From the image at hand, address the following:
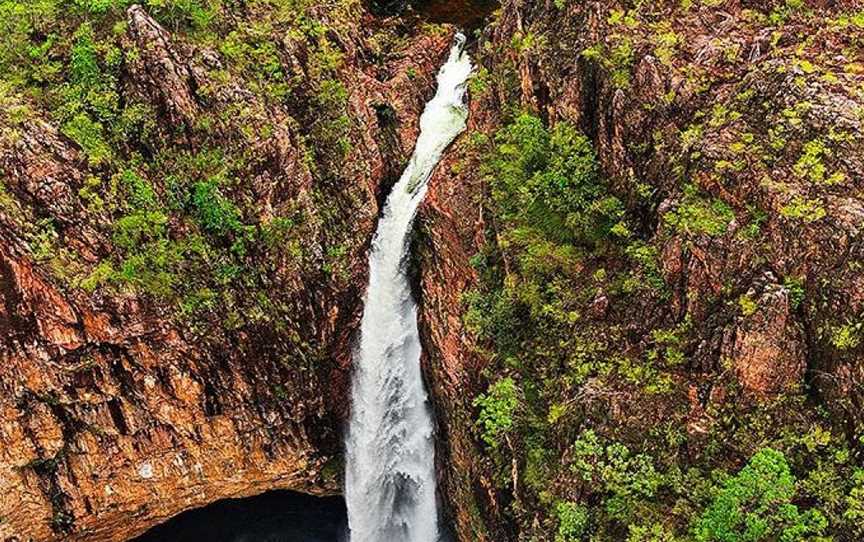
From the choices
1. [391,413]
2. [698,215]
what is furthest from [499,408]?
[391,413]

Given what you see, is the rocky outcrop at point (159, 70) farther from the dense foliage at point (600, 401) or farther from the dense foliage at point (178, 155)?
the dense foliage at point (600, 401)

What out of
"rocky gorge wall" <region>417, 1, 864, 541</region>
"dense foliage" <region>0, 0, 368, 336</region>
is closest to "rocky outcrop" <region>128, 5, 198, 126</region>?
"dense foliage" <region>0, 0, 368, 336</region>

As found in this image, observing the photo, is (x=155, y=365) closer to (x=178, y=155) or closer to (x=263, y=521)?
(x=178, y=155)

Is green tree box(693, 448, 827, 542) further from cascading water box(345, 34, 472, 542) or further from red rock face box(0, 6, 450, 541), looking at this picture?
red rock face box(0, 6, 450, 541)

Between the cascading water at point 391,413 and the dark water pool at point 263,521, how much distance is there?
1.60 metres

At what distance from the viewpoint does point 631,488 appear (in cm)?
1034

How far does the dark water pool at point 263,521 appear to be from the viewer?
1986cm

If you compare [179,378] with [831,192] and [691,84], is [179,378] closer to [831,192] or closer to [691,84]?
[691,84]

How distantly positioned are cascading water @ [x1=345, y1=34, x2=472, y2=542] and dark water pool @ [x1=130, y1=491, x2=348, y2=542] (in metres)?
1.60

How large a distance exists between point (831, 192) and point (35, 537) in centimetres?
1847

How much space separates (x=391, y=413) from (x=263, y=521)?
5.56m

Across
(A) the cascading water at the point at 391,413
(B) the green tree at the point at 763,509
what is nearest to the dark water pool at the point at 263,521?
(A) the cascading water at the point at 391,413

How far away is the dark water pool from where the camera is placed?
65.2ft

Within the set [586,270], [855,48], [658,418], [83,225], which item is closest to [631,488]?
[658,418]
